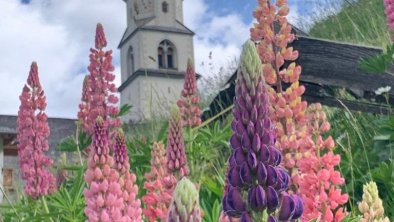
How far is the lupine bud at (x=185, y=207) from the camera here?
1.16 m

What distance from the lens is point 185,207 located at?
119cm

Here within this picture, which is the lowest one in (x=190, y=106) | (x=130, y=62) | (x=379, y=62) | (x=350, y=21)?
(x=190, y=106)

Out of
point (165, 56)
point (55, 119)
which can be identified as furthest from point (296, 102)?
point (165, 56)

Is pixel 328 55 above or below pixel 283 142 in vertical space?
above

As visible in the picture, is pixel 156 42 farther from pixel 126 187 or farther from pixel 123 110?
pixel 126 187

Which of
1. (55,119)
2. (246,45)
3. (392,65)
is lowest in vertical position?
(246,45)

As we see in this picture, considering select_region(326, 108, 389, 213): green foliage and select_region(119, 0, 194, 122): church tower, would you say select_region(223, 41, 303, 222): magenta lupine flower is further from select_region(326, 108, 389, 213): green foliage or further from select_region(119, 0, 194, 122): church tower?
select_region(119, 0, 194, 122): church tower

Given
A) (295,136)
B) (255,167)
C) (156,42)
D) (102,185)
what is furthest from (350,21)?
(156,42)

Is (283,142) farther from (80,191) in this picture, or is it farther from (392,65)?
(392,65)

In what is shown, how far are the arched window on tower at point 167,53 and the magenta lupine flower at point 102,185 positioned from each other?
69.1 m

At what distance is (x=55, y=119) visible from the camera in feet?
177

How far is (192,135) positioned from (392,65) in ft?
5.60

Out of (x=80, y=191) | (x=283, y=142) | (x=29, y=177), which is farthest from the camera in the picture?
(x=29, y=177)

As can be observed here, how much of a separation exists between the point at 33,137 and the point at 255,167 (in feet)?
10.6
